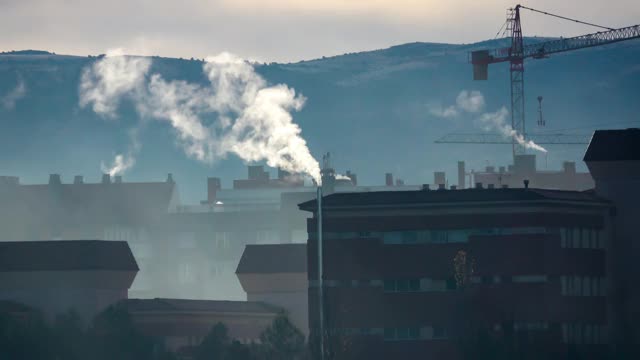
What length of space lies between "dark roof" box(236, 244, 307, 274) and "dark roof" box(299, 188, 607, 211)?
78.6ft

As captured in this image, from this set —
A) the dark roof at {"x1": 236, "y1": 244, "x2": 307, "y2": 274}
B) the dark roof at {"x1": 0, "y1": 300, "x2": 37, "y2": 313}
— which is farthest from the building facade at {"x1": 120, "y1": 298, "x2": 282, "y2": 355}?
the dark roof at {"x1": 236, "y1": 244, "x2": 307, "y2": 274}

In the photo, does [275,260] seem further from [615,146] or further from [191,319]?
[615,146]

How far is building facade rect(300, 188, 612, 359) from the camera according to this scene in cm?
14662

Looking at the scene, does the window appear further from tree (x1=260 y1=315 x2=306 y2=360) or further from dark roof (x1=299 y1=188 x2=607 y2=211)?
tree (x1=260 y1=315 x2=306 y2=360)

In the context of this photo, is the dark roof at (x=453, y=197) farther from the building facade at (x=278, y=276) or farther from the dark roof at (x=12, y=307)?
the dark roof at (x=12, y=307)

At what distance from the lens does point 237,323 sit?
165 meters

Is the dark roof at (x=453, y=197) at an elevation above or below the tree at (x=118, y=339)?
above

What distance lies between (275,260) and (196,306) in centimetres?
1503

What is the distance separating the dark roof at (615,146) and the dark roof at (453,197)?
3.41 meters

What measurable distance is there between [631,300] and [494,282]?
1061cm

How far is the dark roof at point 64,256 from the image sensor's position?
166 metres

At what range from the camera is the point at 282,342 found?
486 ft

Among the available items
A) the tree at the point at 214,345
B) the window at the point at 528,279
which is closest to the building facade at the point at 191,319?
the tree at the point at 214,345

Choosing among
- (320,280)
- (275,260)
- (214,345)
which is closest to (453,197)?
(320,280)
